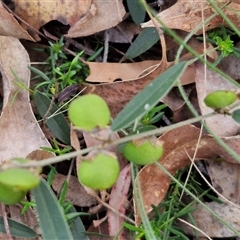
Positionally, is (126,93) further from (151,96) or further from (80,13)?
(151,96)

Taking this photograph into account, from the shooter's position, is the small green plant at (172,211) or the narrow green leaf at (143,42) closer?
the small green plant at (172,211)

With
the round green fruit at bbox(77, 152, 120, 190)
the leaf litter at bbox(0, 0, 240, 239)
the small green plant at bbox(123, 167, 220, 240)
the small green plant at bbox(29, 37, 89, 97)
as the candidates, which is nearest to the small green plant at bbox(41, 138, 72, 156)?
the leaf litter at bbox(0, 0, 240, 239)

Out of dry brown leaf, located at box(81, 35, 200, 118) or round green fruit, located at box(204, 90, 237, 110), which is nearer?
round green fruit, located at box(204, 90, 237, 110)

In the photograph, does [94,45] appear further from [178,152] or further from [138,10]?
[178,152]

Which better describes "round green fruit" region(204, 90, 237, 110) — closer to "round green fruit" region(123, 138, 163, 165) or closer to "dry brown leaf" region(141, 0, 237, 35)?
"round green fruit" region(123, 138, 163, 165)

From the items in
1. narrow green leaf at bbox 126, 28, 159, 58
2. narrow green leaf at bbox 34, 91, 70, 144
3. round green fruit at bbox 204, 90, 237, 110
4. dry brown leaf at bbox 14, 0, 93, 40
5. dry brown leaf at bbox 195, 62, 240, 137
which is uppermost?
dry brown leaf at bbox 14, 0, 93, 40

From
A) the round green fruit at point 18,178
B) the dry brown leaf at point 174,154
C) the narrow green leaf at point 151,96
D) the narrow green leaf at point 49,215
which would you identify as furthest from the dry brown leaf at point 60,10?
the round green fruit at point 18,178

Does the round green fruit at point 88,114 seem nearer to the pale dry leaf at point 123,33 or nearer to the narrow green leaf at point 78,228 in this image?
the narrow green leaf at point 78,228
